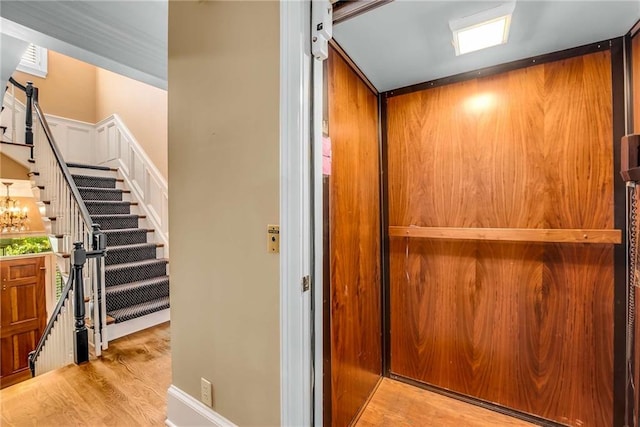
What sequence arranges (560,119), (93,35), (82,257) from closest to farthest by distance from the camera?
(560,119), (93,35), (82,257)

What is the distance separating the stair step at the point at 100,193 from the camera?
4.08 m

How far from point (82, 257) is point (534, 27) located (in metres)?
3.35

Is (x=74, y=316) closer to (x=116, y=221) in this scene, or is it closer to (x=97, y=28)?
(x=116, y=221)

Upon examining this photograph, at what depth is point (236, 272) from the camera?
50.7 inches

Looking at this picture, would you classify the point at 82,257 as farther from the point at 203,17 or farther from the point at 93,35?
the point at 203,17

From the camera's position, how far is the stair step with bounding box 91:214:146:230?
12.4ft

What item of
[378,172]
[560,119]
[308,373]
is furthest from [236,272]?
[560,119]

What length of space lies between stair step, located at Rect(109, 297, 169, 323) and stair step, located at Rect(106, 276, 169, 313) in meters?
0.06

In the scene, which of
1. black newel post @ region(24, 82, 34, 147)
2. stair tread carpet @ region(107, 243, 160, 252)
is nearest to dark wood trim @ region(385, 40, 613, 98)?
stair tread carpet @ region(107, 243, 160, 252)

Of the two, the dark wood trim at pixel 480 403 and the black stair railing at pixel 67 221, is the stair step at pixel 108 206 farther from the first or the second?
the dark wood trim at pixel 480 403

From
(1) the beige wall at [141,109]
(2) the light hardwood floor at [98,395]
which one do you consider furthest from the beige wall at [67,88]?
(2) the light hardwood floor at [98,395]

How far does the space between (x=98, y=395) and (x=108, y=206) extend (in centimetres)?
303

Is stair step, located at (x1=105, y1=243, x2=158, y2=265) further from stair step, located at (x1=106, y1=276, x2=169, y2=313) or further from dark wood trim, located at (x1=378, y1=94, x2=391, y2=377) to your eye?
dark wood trim, located at (x1=378, y1=94, x2=391, y2=377)

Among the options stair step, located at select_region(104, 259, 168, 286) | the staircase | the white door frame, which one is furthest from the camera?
stair step, located at select_region(104, 259, 168, 286)
